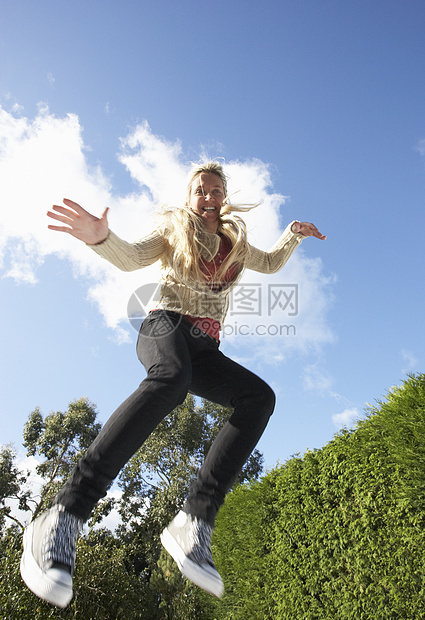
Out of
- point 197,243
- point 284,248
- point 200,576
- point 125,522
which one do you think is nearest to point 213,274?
point 197,243

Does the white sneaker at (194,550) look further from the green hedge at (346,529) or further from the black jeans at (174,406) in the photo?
the green hedge at (346,529)

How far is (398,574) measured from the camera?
4059 millimetres

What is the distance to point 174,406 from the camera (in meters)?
1.91

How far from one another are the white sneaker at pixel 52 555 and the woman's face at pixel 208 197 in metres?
1.73

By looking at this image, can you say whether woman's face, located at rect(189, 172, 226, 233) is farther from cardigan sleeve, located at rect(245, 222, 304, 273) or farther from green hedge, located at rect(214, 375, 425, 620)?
green hedge, located at rect(214, 375, 425, 620)

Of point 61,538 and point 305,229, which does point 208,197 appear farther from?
point 61,538

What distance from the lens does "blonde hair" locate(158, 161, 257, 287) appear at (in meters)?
2.41

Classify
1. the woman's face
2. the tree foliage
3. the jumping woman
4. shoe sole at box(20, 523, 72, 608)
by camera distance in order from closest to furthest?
shoe sole at box(20, 523, 72, 608), the jumping woman, the woman's face, the tree foliage

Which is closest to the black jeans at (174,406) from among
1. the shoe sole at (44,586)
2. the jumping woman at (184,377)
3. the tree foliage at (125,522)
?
the jumping woman at (184,377)

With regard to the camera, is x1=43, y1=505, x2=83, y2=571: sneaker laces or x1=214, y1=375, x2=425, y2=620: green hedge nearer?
x1=43, y1=505, x2=83, y2=571: sneaker laces

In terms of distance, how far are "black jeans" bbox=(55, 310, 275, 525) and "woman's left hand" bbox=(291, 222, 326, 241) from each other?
3.59ft

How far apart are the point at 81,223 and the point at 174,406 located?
0.93 m

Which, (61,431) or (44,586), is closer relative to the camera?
(44,586)

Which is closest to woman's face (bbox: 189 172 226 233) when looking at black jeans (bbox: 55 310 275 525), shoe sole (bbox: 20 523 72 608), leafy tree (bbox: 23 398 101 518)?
black jeans (bbox: 55 310 275 525)
